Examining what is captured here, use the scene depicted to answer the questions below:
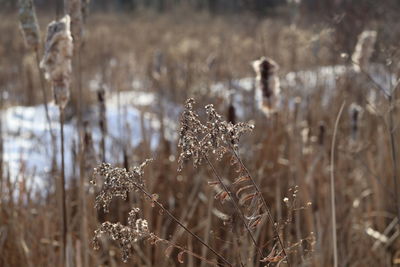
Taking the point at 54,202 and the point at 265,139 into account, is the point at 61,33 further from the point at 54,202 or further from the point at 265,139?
the point at 265,139

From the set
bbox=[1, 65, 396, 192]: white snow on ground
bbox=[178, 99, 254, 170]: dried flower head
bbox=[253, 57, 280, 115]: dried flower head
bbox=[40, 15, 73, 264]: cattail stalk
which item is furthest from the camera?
bbox=[1, 65, 396, 192]: white snow on ground

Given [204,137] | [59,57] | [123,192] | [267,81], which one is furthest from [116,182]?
[267,81]

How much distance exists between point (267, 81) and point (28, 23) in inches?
29.1

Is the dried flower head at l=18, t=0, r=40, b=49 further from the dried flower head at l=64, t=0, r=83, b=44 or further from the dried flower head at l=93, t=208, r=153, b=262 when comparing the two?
the dried flower head at l=93, t=208, r=153, b=262

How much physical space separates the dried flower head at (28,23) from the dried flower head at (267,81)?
0.68 m

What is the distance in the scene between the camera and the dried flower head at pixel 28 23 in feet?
4.37

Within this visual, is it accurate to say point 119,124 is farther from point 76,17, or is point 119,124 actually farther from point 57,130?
point 76,17

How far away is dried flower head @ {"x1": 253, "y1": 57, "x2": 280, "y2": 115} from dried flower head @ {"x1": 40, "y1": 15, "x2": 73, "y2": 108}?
650mm

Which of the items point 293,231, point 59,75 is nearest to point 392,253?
point 293,231

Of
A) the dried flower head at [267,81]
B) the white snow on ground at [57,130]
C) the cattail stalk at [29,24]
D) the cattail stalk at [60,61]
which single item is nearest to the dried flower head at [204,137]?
the cattail stalk at [60,61]

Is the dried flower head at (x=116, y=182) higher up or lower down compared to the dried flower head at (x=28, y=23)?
lower down

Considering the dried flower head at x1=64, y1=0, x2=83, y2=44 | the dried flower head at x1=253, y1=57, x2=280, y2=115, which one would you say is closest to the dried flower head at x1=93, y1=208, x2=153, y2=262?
the dried flower head at x1=64, y1=0, x2=83, y2=44

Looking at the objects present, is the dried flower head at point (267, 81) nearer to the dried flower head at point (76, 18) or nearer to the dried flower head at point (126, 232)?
the dried flower head at point (76, 18)

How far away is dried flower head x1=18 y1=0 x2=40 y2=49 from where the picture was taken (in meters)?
1.33
